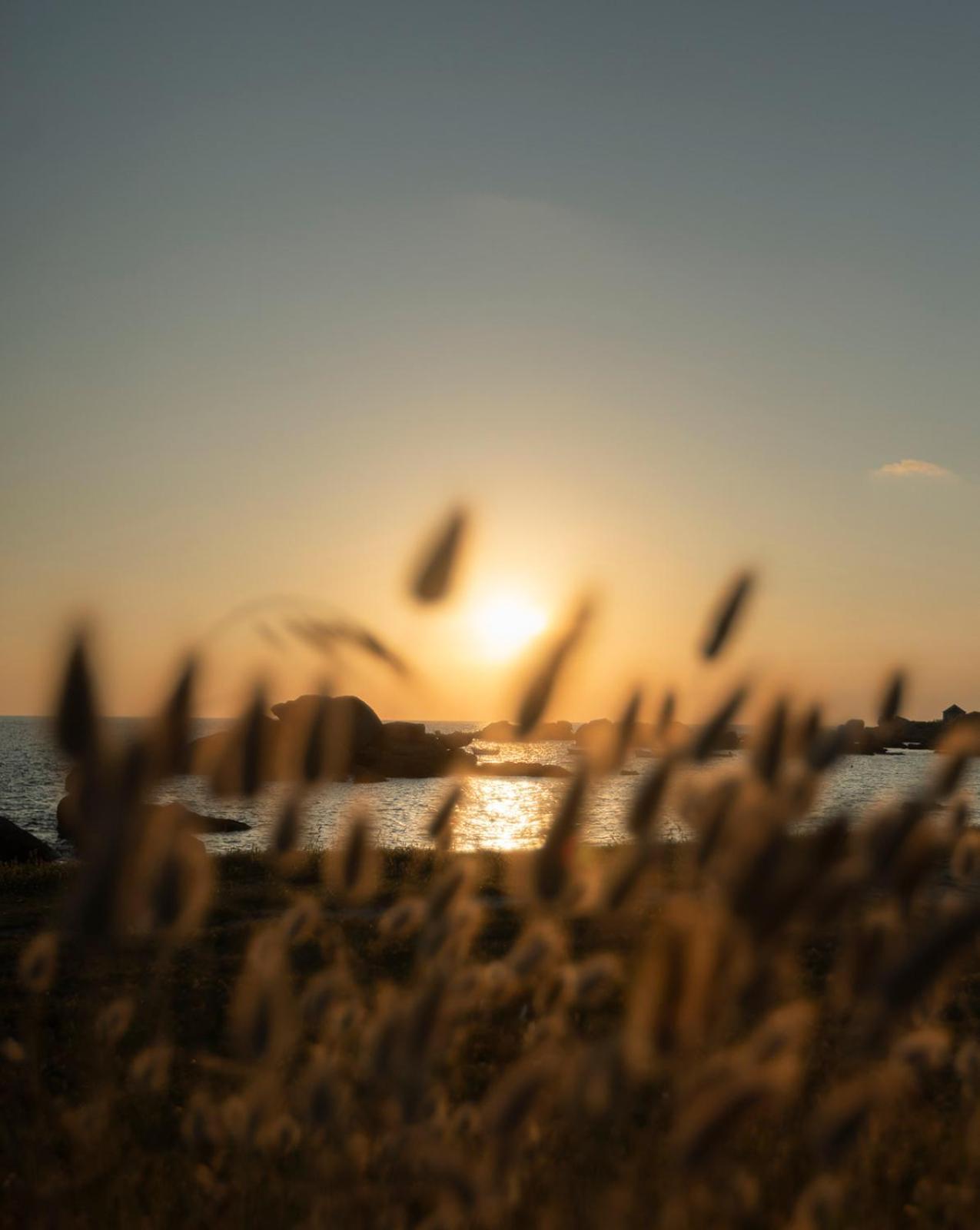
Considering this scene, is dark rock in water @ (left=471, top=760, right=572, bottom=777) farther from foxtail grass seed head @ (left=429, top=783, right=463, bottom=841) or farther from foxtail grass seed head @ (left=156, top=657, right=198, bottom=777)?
foxtail grass seed head @ (left=156, top=657, right=198, bottom=777)

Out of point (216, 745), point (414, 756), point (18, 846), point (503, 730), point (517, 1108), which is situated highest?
point (503, 730)

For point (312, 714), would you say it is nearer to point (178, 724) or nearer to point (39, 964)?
point (178, 724)

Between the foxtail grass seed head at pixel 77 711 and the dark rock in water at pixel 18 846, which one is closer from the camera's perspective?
the foxtail grass seed head at pixel 77 711

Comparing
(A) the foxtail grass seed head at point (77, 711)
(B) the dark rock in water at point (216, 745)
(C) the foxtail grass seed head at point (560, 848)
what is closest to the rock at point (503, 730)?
(C) the foxtail grass seed head at point (560, 848)

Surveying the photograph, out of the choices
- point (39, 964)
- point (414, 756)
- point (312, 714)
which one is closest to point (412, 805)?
point (414, 756)

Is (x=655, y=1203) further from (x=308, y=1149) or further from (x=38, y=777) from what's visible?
(x=38, y=777)

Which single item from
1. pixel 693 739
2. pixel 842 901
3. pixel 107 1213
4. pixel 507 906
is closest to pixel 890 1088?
pixel 842 901

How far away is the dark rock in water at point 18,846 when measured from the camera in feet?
65.8

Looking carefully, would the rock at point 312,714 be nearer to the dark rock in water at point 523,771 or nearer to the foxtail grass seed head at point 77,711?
the foxtail grass seed head at point 77,711

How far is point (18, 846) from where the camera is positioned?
20406 mm

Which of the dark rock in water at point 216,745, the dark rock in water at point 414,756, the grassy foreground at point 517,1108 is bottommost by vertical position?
the dark rock in water at point 414,756

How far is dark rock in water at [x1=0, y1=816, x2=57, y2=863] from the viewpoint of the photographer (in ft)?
65.8

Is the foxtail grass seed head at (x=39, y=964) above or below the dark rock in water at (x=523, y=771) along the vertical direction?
above

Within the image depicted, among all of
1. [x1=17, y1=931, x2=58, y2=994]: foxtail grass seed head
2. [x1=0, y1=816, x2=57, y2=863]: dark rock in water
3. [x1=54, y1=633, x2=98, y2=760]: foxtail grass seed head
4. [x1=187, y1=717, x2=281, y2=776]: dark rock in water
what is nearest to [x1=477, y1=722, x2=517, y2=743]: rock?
[x1=187, y1=717, x2=281, y2=776]: dark rock in water
